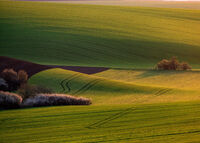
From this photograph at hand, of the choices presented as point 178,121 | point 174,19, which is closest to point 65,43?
point 174,19

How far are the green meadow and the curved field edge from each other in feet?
0.15

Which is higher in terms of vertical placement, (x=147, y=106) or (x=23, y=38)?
(x=23, y=38)

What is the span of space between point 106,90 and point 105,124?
7.88 m

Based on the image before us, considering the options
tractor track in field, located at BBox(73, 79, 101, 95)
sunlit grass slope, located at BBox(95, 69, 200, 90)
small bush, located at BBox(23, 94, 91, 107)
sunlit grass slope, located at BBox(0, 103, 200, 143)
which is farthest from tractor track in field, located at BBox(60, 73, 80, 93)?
sunlit grass slope, located at BBox(0, 103, 200, 143)

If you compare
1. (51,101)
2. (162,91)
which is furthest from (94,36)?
(51,101)

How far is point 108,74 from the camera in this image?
1046 inches

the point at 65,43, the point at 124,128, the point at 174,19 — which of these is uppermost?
the point at 174,19

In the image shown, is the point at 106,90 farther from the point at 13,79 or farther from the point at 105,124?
the point at 105,124

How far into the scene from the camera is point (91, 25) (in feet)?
150

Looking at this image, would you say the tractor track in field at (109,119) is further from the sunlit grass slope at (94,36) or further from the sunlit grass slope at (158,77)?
the sunlit grass slope at (94,36)

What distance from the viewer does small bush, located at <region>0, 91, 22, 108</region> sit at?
14.6m

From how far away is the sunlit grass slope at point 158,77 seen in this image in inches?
886

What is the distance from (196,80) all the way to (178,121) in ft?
42.7

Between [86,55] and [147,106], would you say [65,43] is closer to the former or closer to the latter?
[86,55]
